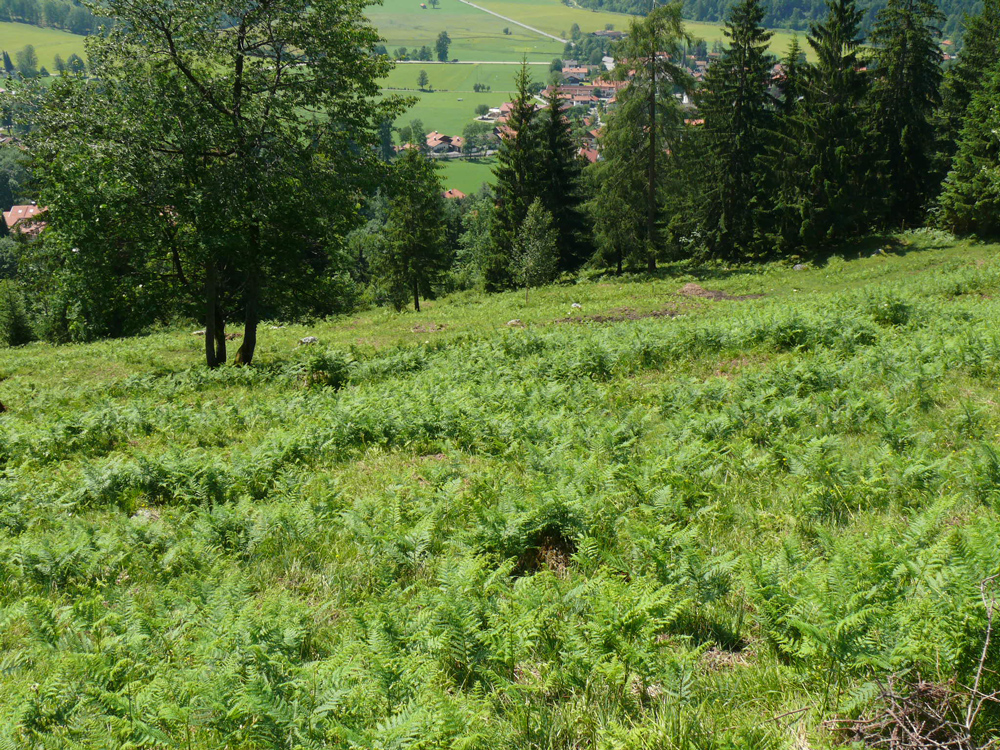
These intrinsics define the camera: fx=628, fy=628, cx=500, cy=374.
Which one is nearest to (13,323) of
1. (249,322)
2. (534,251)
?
(534,251)

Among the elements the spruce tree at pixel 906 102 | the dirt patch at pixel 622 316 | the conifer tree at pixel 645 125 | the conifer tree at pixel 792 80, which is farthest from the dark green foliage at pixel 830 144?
the dirt patch at pixel 622 316

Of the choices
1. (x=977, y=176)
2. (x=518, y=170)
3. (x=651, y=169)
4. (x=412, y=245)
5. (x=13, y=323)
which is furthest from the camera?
(x=13, y=323)

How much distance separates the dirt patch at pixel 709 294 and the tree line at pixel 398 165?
783 cm

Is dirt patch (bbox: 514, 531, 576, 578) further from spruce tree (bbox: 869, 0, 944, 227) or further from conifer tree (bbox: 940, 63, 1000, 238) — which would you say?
A: spruce tree (bbox: 869, 0, 944, 227)

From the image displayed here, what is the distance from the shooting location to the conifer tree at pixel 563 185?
44250 millimetres

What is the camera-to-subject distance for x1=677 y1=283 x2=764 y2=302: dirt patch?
2808 centimetres

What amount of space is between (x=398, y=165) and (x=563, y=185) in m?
28.4

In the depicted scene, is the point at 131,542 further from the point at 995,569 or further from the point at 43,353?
the point at 43,353

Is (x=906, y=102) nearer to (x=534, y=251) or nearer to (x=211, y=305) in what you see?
(x=534, y=251)

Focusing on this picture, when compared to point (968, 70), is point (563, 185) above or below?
below

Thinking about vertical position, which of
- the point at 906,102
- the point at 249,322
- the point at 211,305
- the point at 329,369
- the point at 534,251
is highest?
the point at 906,102

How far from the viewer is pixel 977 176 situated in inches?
1329

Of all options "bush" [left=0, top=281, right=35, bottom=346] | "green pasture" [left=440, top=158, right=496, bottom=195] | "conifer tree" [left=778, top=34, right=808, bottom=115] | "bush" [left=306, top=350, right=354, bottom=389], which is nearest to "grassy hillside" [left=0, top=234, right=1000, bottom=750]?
"bush" [left=306, top=350, right=354, bottom=389]

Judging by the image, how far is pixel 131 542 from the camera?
6254 mm
